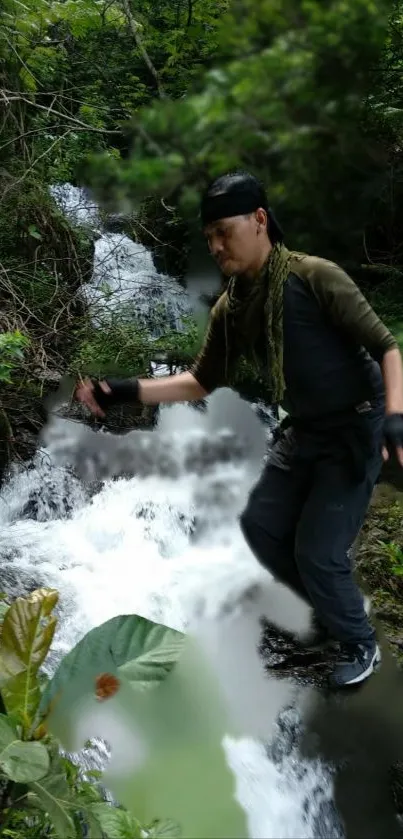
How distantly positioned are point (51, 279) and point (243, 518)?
2640 mm

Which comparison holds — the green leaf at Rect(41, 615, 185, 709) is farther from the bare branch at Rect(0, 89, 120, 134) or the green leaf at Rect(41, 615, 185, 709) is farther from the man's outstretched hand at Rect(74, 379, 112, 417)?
the bare branch at Rect(0, 89, 120, 134)

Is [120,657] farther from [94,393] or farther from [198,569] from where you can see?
[198,569]

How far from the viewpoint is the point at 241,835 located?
1103 millimetres

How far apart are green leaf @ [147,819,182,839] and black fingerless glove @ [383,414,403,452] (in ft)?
2.53

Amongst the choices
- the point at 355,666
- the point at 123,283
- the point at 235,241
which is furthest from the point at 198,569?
the point at 123,283

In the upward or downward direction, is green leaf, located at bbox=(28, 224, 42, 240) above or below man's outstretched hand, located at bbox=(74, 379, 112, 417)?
below

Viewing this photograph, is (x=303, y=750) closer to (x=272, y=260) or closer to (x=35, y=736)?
(x=35, y=736)

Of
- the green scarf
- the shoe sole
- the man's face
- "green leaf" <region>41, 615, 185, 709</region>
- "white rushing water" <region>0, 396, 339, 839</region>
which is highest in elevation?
the man's face

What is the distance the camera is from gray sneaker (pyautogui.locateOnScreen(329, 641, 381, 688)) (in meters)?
1.69

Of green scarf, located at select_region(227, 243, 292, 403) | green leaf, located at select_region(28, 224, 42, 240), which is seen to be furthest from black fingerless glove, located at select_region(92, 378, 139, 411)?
green leaf, located at select_region(28, 224, 42, 240)

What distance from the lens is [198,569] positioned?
2.75 meters

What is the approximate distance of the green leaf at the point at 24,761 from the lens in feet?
2.79

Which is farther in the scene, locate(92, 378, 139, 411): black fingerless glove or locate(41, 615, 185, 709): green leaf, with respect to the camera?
locate(92, 378, 139, 411): black fingerless glove

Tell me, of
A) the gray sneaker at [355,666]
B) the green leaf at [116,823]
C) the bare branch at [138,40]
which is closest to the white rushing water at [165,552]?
the gray sneaker at [355,666]
